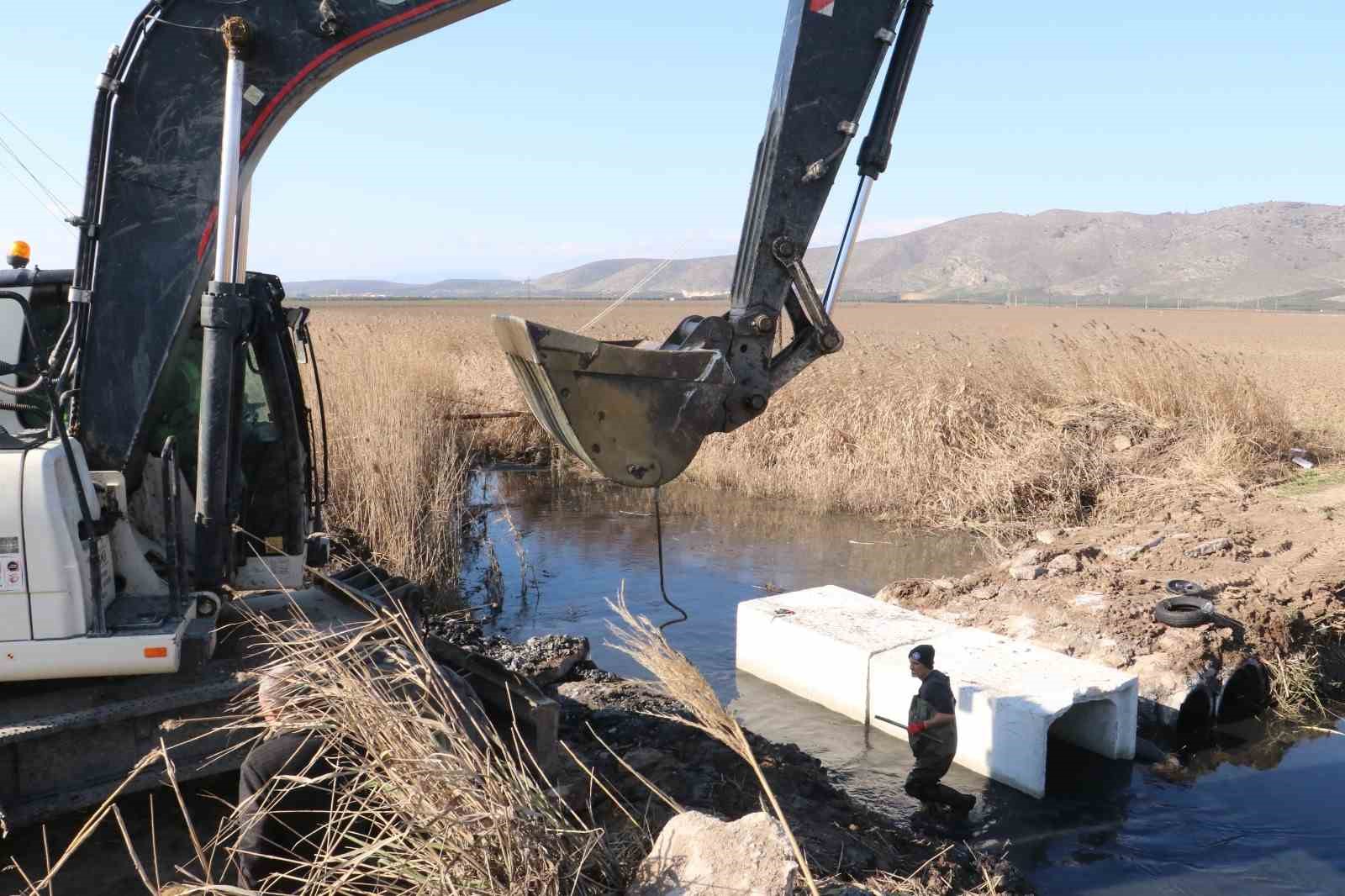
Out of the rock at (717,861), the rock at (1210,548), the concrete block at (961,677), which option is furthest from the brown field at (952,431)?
the rock at (717,861)

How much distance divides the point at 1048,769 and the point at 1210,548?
13.3ft

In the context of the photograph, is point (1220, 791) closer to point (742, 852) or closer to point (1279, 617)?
point (1279, 617)

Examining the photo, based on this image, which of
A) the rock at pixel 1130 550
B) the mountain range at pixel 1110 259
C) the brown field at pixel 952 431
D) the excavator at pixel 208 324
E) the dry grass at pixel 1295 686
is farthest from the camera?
the mountain range at pixel 1110 259

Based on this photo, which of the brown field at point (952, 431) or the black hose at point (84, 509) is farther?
the brown field at point (952, 431)

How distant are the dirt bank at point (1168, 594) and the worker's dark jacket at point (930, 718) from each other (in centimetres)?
224

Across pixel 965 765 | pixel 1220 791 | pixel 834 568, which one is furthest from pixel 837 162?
pixel 834 568

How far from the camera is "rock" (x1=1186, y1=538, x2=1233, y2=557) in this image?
9.97 m

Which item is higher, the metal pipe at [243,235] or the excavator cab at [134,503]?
the metal pipe at [243,235]

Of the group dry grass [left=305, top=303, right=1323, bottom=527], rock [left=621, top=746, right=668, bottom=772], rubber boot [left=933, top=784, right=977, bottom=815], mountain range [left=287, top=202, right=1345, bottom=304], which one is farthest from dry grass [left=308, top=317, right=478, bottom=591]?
mountain range [left=287, top=202, right=1345, bottom=304]

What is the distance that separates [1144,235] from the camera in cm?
16438

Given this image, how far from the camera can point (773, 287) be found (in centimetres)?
481

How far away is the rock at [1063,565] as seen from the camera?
31.2ft

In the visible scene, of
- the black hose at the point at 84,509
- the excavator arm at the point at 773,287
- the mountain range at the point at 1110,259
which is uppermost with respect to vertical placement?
the mountain range at the point at 1110,259

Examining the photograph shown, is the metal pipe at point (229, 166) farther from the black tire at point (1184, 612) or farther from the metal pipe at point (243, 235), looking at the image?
the black tire at point (1184, 612)
